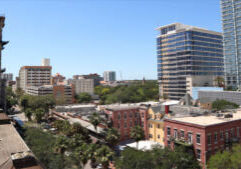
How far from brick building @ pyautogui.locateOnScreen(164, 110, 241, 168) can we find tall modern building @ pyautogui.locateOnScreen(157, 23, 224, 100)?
85911 millimetres

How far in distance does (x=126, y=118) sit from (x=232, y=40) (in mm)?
93910

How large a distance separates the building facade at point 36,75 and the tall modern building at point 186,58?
341 ft

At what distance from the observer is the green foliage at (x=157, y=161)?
3594cm

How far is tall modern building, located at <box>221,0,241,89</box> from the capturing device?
12519 centimetres

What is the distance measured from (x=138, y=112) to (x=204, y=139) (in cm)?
3498

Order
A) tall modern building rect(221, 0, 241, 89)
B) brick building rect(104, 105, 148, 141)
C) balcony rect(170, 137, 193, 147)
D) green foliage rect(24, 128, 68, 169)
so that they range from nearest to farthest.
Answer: green foliage rect(24, 128, 68, 169), balcony rect(170, 137, 193, 147), brick building rect(104, 105, 148, 141), tall modern building rect(221, 0, 241, 89)

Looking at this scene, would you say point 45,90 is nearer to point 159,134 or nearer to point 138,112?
point 138,112

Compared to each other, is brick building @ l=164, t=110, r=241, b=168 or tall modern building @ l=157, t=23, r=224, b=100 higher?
tall modern building @ l=157, t=23, r=224, b=100

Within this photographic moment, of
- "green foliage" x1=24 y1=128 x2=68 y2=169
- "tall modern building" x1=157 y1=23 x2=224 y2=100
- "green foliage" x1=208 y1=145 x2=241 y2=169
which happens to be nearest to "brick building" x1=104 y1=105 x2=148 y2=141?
"green foliage" x1=24 y1=128 x2=68 y2=169

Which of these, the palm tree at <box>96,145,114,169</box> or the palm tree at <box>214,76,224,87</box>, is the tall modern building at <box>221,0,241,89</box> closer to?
the palm tree at <box>214,76,224,87</box>

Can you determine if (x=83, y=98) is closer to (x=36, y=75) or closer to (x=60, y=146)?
(x=36, y=75)

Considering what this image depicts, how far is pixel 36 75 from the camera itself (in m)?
194

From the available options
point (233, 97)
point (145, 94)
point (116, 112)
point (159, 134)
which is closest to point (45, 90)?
point (145, 94)

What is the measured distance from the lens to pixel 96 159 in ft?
136
